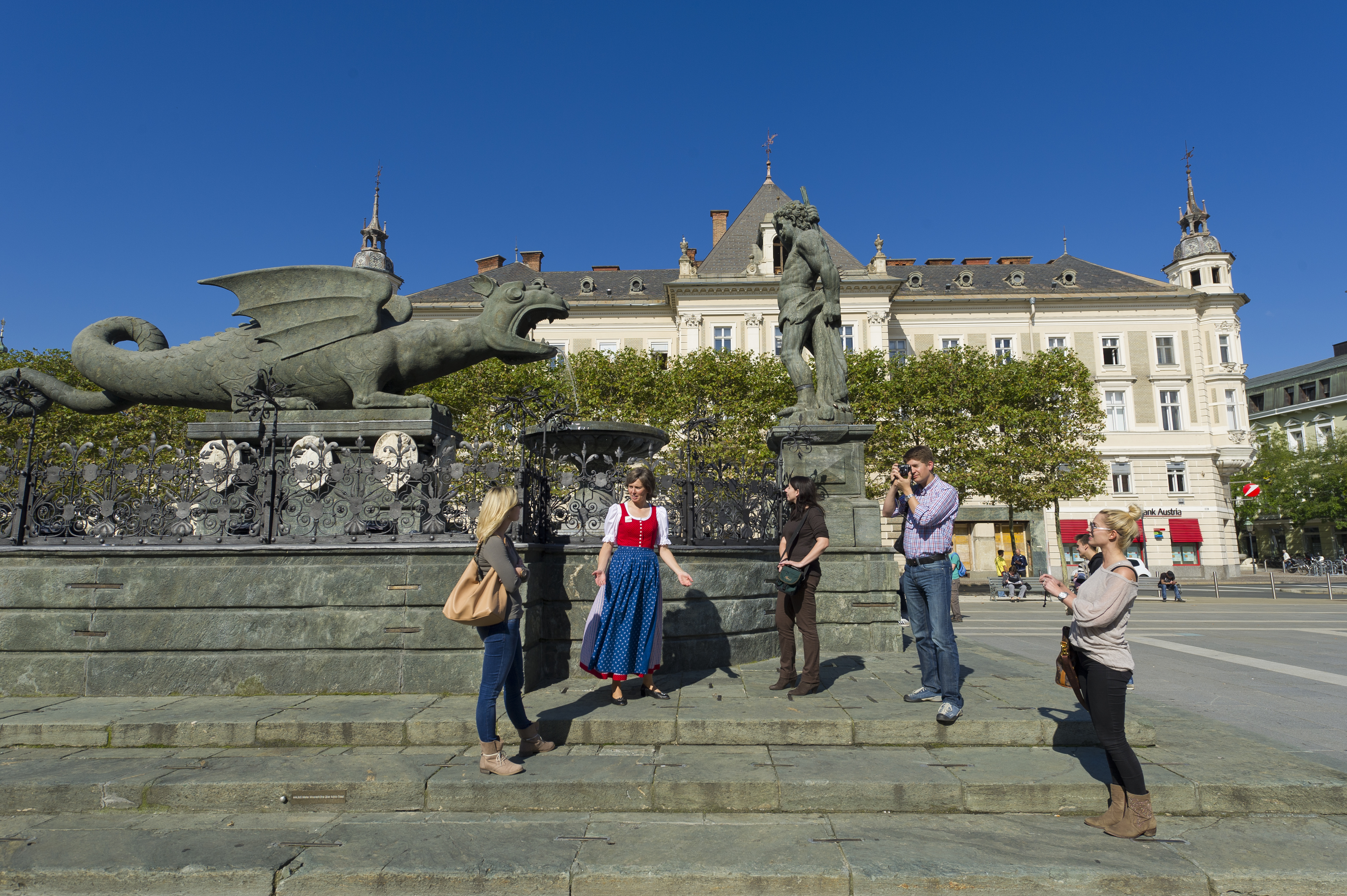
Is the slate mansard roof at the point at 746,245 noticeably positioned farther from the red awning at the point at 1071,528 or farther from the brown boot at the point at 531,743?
the brown boot at the point at 531,743

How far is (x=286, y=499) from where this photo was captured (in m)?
6.06

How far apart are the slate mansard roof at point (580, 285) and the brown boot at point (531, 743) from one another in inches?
1545

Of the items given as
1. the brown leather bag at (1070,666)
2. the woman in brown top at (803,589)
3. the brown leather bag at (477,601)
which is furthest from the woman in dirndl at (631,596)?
the brown leather bag at (1070,666)

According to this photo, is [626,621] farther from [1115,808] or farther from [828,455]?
[828,455]

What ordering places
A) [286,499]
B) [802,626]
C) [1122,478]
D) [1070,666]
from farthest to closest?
[1122,478], [286,499], [802,626], [1070,666]

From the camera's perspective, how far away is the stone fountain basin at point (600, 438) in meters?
8.02

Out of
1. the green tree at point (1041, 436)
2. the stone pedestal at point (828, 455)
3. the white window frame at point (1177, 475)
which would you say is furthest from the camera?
the white window frame at point (1177, 475)

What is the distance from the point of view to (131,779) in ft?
Answer: 13.6

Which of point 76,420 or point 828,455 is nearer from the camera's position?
point 828,455

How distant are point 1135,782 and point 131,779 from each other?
553cm

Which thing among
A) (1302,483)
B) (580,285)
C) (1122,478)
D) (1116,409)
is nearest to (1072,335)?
(1116,409)

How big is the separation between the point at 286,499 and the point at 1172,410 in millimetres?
50174

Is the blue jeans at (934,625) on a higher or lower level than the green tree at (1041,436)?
lower

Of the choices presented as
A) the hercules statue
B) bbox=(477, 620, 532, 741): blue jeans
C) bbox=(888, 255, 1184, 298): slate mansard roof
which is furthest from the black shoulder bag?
bbox=(888, 255, 1184, 298): slate mansard roof
